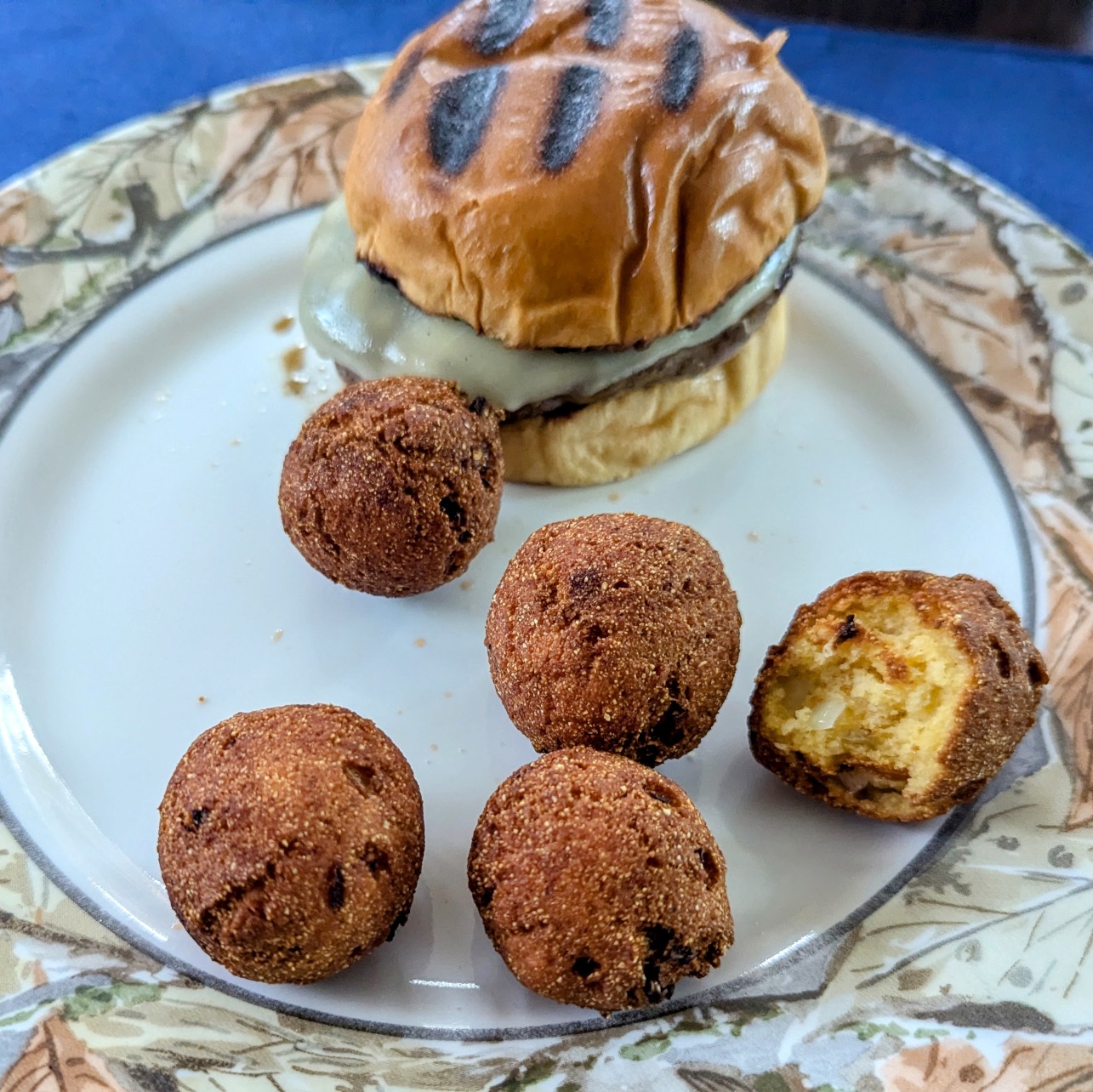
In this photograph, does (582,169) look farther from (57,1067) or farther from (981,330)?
(57,1067)

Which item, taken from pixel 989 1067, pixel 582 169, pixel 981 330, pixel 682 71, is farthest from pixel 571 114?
pixel 989 1067

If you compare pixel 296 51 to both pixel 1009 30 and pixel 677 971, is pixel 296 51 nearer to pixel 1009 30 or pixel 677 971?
pixel 1009 30

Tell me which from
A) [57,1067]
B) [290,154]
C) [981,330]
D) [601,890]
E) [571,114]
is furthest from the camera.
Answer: [290,154]

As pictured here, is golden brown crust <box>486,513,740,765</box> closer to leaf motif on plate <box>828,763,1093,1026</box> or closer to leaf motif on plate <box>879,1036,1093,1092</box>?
leaf motif on plate <box>828,763,1093,1026</box>

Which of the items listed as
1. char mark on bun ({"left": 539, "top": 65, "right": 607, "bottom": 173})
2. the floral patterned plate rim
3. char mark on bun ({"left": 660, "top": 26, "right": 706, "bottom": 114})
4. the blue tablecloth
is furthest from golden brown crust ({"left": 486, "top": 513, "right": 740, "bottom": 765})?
the blue tablecloth

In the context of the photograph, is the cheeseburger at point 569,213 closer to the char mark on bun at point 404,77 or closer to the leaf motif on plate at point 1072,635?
the char mark on bun at point 404,77

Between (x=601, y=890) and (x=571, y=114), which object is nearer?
(x=601, y=890)
